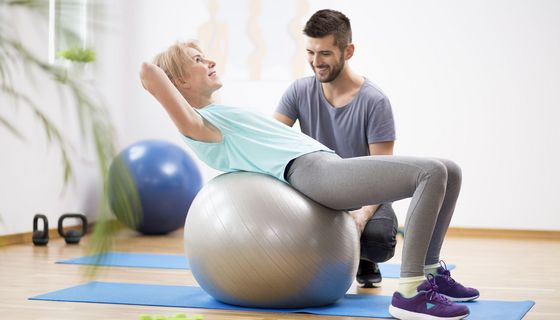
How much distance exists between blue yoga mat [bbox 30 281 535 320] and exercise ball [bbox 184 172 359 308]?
3.2 inches

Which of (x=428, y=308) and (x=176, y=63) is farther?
(x=176, y=63)

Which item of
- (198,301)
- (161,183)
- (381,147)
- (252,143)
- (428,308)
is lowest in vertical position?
(161,183)

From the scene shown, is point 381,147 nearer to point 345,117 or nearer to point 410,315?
point 345,117

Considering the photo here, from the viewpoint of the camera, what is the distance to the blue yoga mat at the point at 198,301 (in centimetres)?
243

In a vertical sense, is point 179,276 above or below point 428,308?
below

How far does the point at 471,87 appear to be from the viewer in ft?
18.7

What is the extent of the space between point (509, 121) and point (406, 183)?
12.0 feet

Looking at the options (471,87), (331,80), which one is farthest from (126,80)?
(331,80)

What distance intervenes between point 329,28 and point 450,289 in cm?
111

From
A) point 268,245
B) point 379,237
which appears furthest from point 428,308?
point 379,237

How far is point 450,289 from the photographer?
2.63 m

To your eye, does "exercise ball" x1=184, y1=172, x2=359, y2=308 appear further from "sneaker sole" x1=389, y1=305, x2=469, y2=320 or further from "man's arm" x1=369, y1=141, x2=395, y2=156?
"man's arm" x1=369, y1=141, x2=395, y2=156

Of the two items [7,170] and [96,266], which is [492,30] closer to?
[7,170]

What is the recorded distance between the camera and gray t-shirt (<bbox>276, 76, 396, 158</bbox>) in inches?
118
